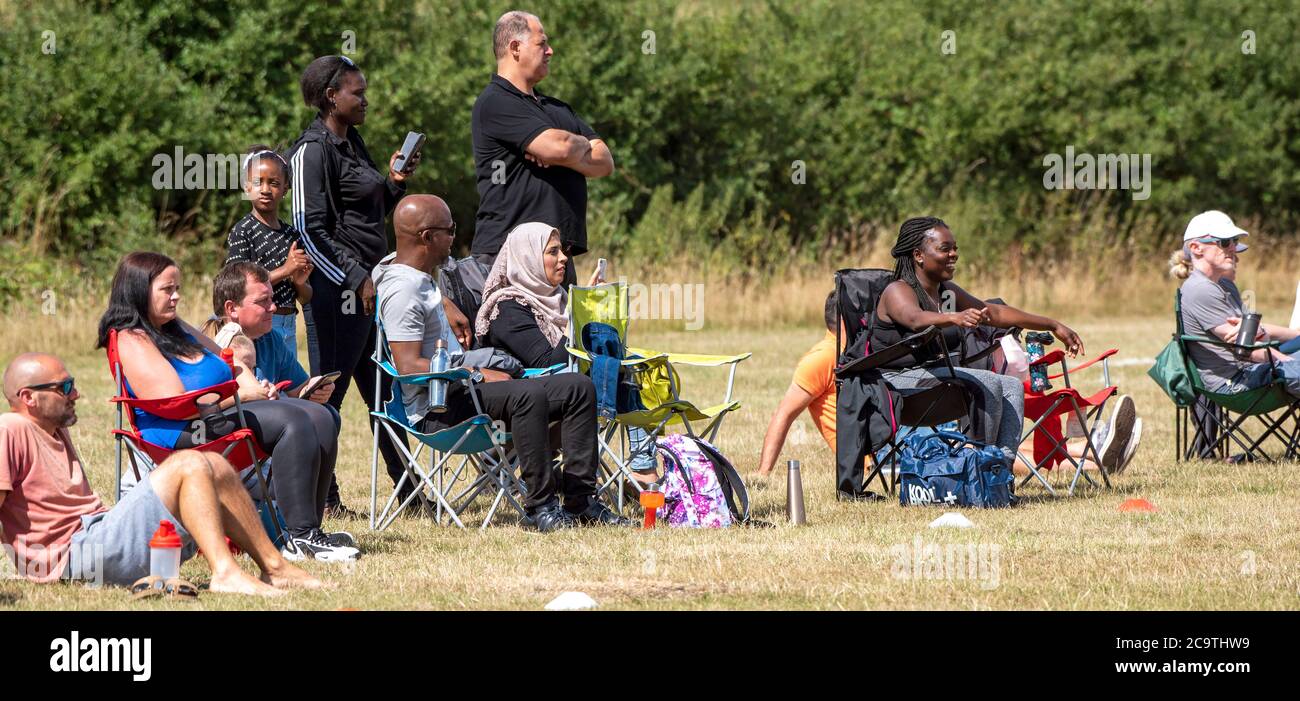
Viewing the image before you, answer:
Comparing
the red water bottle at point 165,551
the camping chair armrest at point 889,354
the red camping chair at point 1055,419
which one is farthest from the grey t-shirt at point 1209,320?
the red water bottle at point 165,551

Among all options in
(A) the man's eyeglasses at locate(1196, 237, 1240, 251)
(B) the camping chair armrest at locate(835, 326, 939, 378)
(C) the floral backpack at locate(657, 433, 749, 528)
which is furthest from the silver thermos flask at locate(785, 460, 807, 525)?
(A) the man's eyeglasses at locate(1196, 237, 1240, 251)

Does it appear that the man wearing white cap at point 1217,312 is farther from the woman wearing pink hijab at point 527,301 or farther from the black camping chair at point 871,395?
the woman wearing pink hijab at point 527,301

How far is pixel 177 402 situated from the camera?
5.74 meters

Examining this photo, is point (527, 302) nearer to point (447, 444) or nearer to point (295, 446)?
point (447, 444)

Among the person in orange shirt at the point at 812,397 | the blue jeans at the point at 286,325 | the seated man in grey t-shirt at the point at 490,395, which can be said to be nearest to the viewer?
the seated man in grey t-shirt at the point at 490,395

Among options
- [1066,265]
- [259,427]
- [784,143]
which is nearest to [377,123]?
[784,143]

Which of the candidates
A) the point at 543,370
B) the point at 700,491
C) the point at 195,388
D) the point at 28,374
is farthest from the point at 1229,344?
the point at 28,374

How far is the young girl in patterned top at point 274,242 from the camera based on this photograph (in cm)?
718

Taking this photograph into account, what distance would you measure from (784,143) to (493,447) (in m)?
19.2

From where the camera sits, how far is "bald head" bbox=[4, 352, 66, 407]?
548cm

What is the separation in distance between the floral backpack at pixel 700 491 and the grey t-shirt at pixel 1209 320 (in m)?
3.29

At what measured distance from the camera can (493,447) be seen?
7023mm

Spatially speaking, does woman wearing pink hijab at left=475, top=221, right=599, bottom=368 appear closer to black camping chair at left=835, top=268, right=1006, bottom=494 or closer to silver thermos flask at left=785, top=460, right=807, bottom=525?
silver thermos flask at left=785, top=460, right=807, bottom=525

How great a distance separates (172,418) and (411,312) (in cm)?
141
